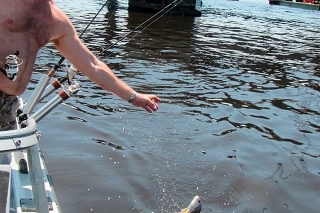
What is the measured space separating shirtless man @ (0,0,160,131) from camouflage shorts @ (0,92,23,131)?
0.4 inches

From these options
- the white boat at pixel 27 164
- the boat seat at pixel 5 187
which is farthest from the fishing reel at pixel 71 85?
the boat seat at pixel 5 187

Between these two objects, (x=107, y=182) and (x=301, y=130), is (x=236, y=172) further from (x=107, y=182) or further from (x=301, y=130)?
(x=301, y=130)

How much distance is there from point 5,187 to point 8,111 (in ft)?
2.77

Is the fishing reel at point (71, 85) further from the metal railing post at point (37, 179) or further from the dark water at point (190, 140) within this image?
the dark water at point (190, 140)

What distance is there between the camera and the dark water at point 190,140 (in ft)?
17.5

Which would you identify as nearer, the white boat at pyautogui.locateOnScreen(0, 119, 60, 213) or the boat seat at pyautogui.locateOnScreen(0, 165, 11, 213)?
the white boat at pyautogui.locateOnScreen(0, 119, 60, 213)

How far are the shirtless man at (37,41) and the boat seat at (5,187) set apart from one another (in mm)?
572

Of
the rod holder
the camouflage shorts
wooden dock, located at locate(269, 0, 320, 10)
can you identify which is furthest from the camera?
wooden dock, located at locate(269, 0, 320, 10)

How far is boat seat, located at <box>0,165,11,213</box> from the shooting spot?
2.96m

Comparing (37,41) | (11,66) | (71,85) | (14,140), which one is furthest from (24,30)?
(14,140)

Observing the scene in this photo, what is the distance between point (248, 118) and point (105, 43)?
348 inches

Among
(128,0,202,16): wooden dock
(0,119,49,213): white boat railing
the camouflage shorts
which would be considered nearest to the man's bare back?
the camouflage shorts

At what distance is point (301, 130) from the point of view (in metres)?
7.85

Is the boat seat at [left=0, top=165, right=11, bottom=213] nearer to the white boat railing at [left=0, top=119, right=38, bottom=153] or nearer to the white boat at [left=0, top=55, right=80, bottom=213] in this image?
the white boat at [left=0, top=55, right=80, bottom=213]
